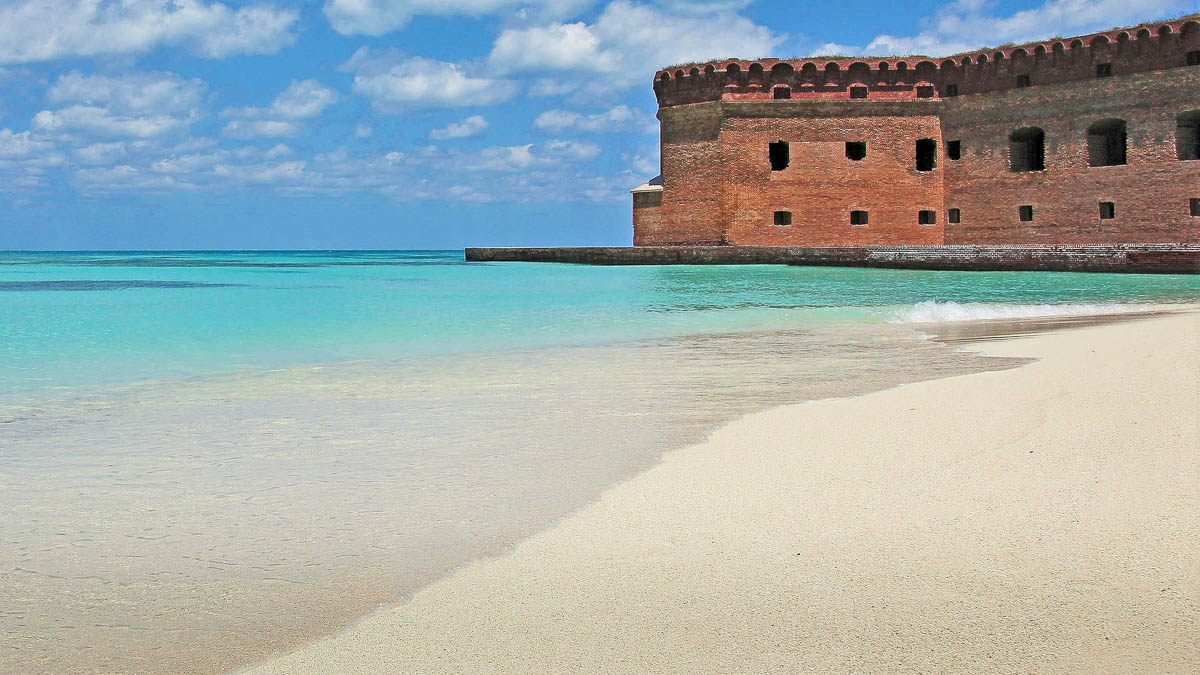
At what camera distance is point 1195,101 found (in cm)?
2269

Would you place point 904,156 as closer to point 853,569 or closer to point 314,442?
point 314,442

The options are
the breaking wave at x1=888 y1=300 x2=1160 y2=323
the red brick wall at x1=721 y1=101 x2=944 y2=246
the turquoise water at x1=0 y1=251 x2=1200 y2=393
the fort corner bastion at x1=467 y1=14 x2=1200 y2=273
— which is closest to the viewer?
the turquoise water at x1=0 y1=251 x2=1200 y2=393

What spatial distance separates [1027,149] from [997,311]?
18370 mm

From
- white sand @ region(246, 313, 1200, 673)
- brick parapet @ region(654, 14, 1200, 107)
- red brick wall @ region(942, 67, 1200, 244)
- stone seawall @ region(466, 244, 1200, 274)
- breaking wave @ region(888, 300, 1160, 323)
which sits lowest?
white sand @ region(246, 313, 1200, 673)

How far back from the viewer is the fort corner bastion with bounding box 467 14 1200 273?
24141 mm

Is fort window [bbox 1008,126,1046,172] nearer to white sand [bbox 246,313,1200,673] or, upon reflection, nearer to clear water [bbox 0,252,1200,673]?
clear water [bbox 0,252,1200,673]

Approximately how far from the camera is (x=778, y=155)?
2873cm

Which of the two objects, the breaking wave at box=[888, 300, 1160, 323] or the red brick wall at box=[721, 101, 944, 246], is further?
the red brick wall at box=[721, 101, 944, 246]

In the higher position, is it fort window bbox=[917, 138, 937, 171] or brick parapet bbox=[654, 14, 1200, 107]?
brick parapet bbox=[654, 14, 1200, 107]

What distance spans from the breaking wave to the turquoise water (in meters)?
0.24

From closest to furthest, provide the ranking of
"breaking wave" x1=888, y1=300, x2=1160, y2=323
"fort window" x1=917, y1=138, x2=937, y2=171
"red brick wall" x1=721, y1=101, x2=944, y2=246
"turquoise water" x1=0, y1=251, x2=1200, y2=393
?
"turquoise water" x1=0, y1=251, x2=1200, y2=393 < "breaking wave" x1=888, y1=300, x2=1160, y2=323 < "red brick wall" x1=721, y1=101, x2=944, y2=246 < "fort window" x1=917, y1=138, x2=937, y2=171

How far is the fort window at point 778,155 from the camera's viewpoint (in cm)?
2841

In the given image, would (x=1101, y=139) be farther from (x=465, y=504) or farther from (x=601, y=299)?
(x=465, y=504)

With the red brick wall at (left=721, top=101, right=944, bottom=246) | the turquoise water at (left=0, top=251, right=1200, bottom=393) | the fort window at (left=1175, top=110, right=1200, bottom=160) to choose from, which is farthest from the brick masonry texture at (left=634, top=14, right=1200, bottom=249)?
the turquoise water at (left=0, top=251, right=1200, bottom=393)
